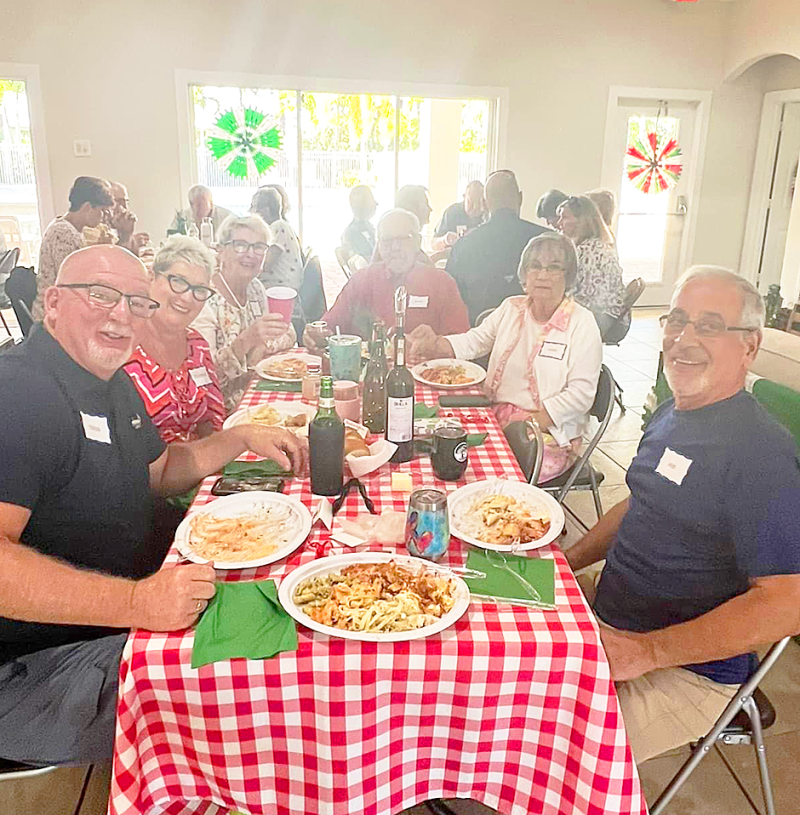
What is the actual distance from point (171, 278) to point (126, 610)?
4.33ft

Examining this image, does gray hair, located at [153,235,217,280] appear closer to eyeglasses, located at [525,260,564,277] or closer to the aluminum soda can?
eyeglasses, located at [525,260,564,277]

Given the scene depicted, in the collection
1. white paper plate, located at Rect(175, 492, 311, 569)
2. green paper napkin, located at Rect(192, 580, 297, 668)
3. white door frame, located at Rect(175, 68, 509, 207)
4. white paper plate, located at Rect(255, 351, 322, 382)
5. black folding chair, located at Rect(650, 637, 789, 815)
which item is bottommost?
black folding chair, located at Rect(650, 637, 789, 815)

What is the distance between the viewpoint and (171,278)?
2201mm

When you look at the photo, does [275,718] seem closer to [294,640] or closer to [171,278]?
[294,640]

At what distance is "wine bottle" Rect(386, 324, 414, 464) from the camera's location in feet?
5.53

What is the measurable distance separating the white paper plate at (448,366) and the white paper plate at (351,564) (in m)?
1.17

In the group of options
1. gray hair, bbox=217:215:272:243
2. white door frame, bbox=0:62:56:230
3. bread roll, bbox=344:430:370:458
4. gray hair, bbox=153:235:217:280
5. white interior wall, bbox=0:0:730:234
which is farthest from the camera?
white interior wall, bbox=0:0:730:234

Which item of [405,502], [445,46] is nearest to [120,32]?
[445,46]

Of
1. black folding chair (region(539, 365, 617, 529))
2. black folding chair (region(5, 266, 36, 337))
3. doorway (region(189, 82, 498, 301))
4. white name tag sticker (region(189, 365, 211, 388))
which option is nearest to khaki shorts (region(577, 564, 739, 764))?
black folding chair (region(539, 365, 617, 529))

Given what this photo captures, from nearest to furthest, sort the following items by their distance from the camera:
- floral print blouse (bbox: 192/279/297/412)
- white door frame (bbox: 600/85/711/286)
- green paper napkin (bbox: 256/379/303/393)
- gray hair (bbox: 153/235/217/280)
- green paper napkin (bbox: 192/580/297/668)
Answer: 1. green paper napkin (bbox: 192/580/297/668)
2. gray hair (bbox: 153/235/217/280)
3. green paper napkin (bbox: 256/379/303/393)
4. floral print blouse (bbox: 192/279/297/412)
5. white door frame (bbox: 600/85/711/286)

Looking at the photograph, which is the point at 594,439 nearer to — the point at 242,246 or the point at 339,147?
the point at 242,246

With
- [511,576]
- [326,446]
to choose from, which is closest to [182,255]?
[326,446]

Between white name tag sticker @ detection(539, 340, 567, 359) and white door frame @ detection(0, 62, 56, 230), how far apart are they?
505 centimetres

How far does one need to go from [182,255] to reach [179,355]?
12.1 inches
